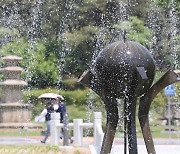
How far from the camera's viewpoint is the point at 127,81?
8.27m

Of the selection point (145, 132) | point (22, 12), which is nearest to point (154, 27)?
point (22, 12)

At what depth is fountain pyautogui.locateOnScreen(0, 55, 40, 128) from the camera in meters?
27.5

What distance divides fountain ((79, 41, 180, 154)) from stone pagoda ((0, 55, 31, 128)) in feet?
61.2

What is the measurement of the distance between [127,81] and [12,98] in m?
20.2

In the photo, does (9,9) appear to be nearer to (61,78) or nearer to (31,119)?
(61,78)

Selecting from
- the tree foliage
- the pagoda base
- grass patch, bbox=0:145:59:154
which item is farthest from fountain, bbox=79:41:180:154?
the tree foliage

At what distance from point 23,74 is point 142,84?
21.9 meters

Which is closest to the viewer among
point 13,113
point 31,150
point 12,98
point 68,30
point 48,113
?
point 31,150

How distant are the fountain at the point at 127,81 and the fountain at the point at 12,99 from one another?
1865 cm

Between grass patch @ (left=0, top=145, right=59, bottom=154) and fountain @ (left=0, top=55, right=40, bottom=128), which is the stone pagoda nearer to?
fountain @ (left=0, top=55, right=40, bottom=128)

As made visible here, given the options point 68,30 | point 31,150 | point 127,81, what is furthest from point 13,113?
point 127,81

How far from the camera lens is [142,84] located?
832cm

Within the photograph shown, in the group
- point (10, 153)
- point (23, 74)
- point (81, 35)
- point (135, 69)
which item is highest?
point (81, 35)

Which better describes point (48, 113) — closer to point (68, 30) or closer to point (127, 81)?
point (127, 81)
